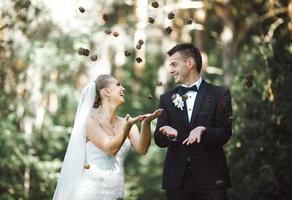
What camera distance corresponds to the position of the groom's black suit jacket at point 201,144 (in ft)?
15.5

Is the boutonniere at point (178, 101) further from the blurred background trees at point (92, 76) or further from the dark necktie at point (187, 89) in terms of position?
the blurred background trees at point (92, 76)

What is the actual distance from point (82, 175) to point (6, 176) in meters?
4.23

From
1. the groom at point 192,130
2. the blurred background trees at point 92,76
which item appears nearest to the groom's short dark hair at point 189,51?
the groom at point 192,130

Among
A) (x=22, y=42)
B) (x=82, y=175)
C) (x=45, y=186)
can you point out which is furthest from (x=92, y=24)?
(x=82, y=175)

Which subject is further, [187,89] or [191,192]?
[187,89]

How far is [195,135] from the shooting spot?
4441 millimetres

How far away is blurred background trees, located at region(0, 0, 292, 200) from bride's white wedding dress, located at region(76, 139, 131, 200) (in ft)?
4.55

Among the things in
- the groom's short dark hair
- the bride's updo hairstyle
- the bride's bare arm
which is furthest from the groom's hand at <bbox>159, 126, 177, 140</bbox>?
the bride's updo hairstyle

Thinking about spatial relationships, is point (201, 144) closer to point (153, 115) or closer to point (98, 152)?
point (153, 115)

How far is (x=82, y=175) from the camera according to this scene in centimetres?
518

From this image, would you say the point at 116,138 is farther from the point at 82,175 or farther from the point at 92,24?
the point at 92,24

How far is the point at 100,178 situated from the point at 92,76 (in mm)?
7406

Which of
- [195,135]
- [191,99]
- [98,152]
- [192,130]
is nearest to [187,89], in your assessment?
[191,99]

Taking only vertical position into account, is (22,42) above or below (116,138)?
above
